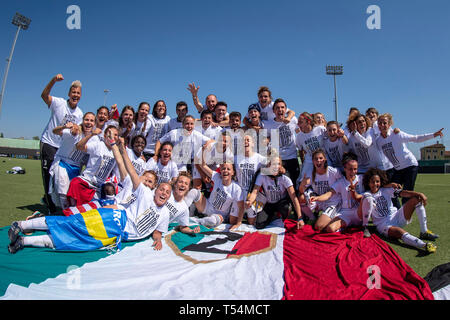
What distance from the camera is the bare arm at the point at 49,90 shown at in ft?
16.0

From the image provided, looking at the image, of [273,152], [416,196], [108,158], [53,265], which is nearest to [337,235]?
[416,196]

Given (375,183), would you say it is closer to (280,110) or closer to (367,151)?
(367,151)

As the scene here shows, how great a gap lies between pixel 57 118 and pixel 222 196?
3817mm

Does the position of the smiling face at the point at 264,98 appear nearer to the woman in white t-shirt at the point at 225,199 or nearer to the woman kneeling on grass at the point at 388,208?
the woman in white t-shirt at the point at 225,199

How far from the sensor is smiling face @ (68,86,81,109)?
5.25 m

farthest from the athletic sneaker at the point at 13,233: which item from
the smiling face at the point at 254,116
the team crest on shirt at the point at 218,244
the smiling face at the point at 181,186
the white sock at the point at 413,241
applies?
the white sock at the point at 413,241

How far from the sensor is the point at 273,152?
16.0ft

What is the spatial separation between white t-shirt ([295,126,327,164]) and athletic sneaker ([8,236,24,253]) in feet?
15.9

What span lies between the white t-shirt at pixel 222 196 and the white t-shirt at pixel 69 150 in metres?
2.70

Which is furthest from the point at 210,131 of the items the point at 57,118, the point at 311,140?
the point at 57,118

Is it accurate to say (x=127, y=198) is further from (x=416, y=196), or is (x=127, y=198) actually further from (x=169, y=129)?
(x=416, y=196)

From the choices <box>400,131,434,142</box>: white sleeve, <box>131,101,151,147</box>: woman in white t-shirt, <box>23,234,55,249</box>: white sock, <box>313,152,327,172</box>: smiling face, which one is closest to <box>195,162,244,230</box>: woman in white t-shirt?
<box>313,152,327,172</box>: smiling face

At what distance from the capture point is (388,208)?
4.23 metres

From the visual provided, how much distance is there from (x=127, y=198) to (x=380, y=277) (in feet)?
12.2
